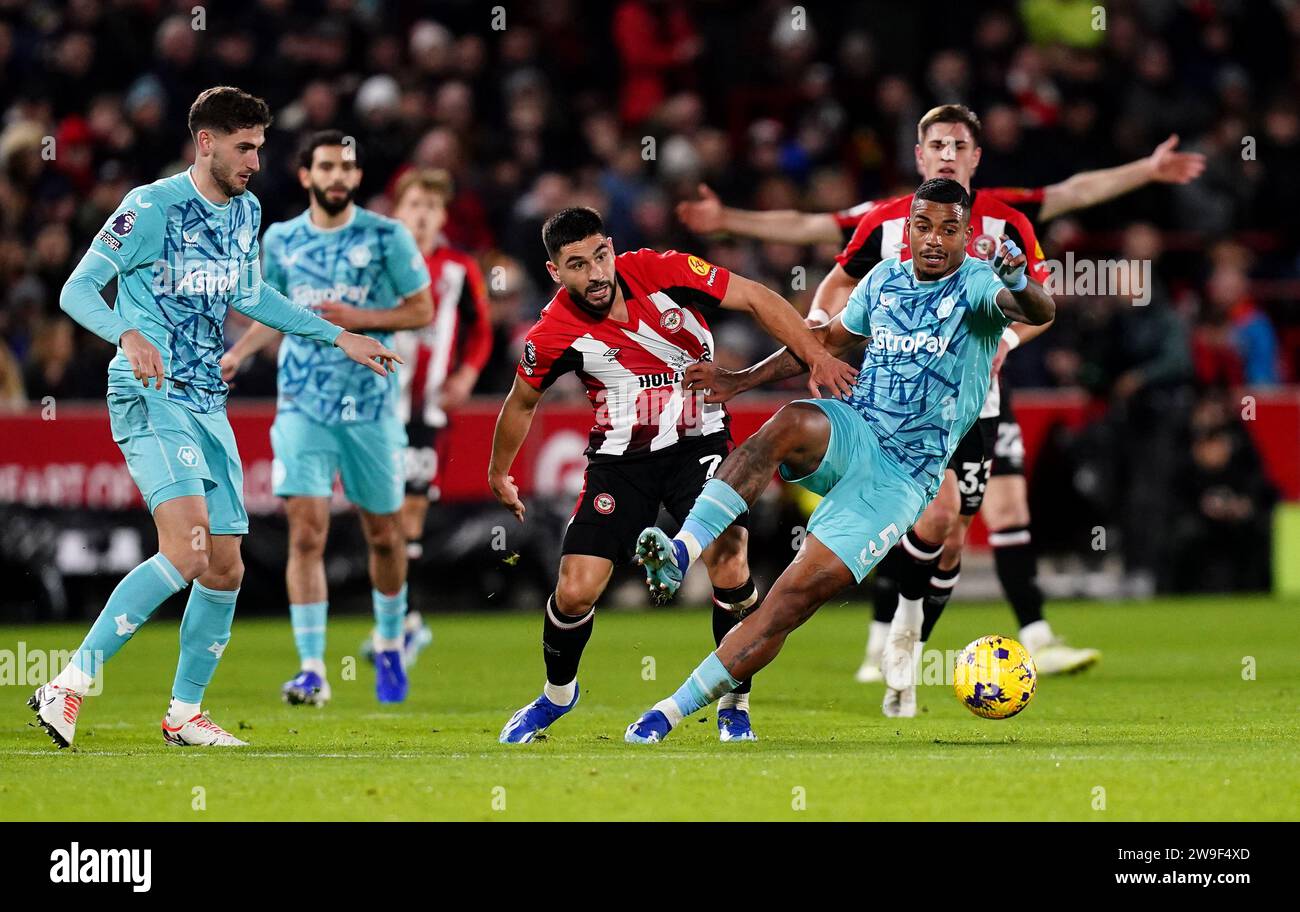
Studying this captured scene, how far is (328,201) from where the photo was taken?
10.7m

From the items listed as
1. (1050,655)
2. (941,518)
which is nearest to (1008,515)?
(1050,655)

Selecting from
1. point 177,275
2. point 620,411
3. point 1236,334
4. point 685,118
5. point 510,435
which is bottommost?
point 510,435

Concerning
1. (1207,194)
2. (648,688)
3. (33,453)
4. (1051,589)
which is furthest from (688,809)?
(1207,194)

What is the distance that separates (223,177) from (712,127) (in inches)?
547

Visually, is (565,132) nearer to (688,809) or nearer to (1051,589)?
(1051,589)

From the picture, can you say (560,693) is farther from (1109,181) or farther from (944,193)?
(1109,181)

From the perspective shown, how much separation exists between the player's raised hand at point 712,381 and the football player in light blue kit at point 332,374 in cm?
301

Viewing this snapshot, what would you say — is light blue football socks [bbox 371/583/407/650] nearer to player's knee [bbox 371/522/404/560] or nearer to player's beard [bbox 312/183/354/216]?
player's knee [bbox 371/522/404/560]

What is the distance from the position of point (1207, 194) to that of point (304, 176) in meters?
12.5

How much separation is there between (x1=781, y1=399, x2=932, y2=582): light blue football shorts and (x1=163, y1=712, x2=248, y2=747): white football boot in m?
2.57

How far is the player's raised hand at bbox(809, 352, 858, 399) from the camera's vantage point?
8.02 meters

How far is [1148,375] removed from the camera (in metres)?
17.9

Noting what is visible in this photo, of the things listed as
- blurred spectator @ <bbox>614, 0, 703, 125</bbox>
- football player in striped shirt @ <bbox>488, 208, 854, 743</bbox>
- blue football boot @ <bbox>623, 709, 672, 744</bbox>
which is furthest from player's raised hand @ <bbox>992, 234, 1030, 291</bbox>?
blurred spectator @ <bbox>614, 0, 703, 125</bbox>

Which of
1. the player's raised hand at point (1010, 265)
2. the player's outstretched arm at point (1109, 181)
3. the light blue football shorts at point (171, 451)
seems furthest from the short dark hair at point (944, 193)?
the light blue football shorts at point (171, 451)
